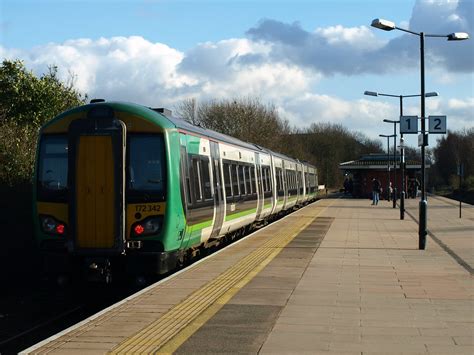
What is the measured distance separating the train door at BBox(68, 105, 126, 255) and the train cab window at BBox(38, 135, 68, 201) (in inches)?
10.5

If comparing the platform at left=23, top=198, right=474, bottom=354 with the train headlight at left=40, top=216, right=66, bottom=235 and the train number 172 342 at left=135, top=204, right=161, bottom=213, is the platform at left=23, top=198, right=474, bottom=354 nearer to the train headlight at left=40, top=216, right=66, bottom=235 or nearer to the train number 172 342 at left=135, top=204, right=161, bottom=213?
the train number 172 342 at left=135, top=204, right=161, bottom=213

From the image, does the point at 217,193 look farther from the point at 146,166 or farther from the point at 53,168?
the point at 53,168

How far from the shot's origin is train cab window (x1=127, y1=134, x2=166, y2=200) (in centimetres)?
1020

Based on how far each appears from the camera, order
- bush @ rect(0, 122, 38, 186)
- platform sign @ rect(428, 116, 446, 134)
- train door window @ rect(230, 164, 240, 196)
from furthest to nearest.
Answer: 1. bush @ rect(0, 122, 38, 186)
2. platform sign @ rect(428, 116, 446, 134)
3. train door window @ rect(230, 164, 240, 196)

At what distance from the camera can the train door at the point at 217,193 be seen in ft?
46.0

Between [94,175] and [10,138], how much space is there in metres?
10.3

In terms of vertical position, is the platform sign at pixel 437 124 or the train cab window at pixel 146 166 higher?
the platform sign at pixel 437 124

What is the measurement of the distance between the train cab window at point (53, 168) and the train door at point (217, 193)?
4.16 metres

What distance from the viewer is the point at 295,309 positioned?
8.46m

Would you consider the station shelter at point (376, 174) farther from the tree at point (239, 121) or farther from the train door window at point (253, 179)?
the train door window at point (253, 179)

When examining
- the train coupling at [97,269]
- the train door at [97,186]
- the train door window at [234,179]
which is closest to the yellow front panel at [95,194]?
the train door at [97,186]

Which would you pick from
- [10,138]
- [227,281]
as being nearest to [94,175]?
[227,281]

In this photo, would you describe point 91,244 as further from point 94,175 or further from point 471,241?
point 471,241

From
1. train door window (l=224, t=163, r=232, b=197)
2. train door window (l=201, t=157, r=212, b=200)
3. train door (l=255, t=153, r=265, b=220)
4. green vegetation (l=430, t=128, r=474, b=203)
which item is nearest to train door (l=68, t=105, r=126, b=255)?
train door window (l=201, t=157, r=212, b=200)
